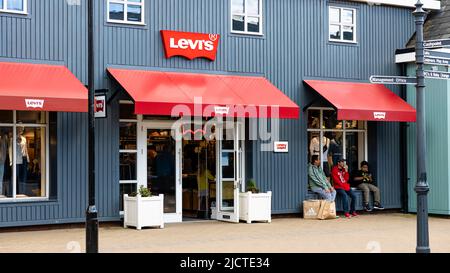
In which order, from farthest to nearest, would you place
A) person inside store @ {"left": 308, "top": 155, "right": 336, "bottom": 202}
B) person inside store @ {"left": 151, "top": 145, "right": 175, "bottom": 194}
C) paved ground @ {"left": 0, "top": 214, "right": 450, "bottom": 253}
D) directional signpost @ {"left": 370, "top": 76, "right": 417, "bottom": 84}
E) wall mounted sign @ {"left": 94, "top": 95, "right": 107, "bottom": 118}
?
person inside store @ {"left": 308, "top": 155, "right": 336, "bottom": 202}, person inside store @ {"left": 151, "top": 145, "right": 175, "bottom": 194}, wall mounted sign @ {"left": 94, "top": 95, "right": 107, "bottom": 118}, paved ground @ {"left": 0, "top": 214, "right": 450, "bottom": 253}, directional signpost @ {"left": 370, "top": 76, "right": 417, "bottom": 84}

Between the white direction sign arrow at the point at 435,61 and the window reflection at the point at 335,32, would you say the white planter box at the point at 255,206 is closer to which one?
the window reflection at the point at 335,32

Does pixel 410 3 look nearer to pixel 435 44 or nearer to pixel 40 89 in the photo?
pixel 435 44

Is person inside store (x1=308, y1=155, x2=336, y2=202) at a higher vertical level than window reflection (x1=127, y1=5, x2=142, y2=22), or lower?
lower

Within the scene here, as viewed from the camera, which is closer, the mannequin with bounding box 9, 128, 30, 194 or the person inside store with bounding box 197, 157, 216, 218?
the mannequin with bounding box 9, 128, 30, 194

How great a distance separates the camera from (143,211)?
16594mm

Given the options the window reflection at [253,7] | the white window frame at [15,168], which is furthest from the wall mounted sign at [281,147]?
the white window frame at [15,168]

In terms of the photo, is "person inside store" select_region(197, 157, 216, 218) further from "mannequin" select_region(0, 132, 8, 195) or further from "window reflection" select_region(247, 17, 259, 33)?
"mannequin" select_region(0, 132, 8, 195)

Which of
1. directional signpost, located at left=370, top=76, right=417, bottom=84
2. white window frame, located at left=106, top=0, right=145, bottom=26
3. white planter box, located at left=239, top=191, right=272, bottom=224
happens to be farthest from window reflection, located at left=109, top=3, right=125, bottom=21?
directional signpost, located at left=370, top=76, right=417, bottom=84

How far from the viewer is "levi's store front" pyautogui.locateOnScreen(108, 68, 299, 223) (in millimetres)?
16953

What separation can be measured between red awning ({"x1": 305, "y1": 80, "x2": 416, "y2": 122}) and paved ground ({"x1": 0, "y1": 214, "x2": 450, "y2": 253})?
9.08 ft

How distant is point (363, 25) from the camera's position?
68.6 ft

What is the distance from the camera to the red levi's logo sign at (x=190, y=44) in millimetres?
17812
